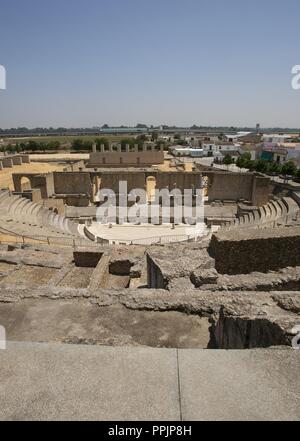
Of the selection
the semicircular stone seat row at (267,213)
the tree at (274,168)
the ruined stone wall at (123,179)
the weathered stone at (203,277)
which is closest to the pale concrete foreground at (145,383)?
the weathered stone at (203,277)

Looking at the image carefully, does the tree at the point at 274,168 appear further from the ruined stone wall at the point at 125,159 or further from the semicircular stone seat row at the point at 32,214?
the semicircular stone seat row at the point at 32,214

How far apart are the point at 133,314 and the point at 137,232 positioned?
16184mm

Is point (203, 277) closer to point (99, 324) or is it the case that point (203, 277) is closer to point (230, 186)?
point (99, 324)

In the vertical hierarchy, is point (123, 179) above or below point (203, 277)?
below

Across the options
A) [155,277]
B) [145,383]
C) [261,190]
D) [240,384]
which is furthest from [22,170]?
[240,384]

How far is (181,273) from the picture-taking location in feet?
22.9

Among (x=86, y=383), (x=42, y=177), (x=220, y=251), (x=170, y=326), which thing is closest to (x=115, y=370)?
(x=86, y=383)

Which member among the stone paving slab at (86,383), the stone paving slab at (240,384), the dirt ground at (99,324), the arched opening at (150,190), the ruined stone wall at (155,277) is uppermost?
the stone paving slab at (240,384)

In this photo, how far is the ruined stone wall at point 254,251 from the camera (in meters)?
7.96

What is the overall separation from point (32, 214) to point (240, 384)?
21.2 metres

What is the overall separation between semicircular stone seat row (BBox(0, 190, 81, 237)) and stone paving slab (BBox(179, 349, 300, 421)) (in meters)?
17.5

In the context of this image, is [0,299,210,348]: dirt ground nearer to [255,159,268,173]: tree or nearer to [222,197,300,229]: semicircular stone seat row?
[222,197,300,229]: semicircular stone seat row

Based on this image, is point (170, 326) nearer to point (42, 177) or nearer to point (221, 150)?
point (42, 177)

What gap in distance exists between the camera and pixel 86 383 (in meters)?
2.36
